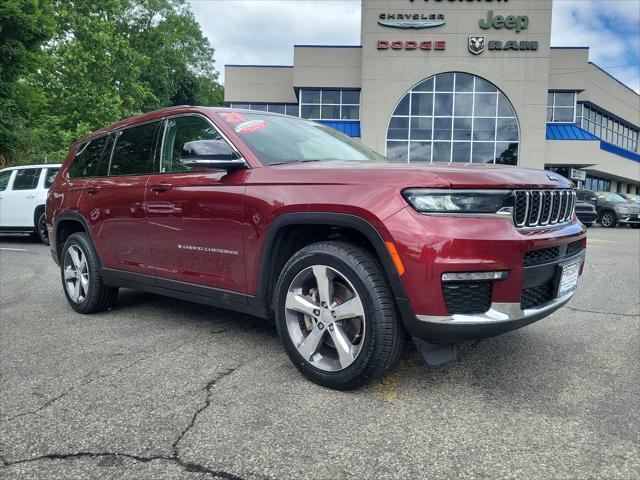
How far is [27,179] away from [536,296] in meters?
11.7

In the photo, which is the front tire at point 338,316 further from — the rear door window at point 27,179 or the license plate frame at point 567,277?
the rear door window at point 27,179

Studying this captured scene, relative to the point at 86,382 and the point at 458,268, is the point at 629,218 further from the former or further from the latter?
the point at 86,382

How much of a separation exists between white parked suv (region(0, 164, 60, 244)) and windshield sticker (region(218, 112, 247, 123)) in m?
9.11

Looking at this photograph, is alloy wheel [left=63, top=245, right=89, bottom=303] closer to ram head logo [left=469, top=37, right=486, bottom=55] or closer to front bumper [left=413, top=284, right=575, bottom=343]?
front bumper [left=413, top=284, right=575, bottom=343]

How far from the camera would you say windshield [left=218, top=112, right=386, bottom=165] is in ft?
11.5

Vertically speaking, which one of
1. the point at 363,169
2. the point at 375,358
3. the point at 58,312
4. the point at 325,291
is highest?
the point at 363,169

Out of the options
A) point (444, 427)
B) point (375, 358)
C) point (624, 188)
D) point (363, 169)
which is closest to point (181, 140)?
point (363, 169)

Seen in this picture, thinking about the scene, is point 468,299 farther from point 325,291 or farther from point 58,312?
point 58,312

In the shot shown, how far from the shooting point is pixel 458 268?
254 centimetres

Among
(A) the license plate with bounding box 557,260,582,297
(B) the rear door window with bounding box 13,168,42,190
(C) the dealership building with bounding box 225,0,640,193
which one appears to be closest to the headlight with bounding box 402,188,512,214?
(A) the license plate with bounding box 557,260,582,297

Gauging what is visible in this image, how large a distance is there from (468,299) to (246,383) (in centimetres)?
139

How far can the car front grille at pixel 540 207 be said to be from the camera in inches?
109

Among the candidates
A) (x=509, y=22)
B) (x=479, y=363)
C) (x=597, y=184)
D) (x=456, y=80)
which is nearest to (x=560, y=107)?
(x=509, y=22)

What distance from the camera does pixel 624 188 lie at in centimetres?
4991
